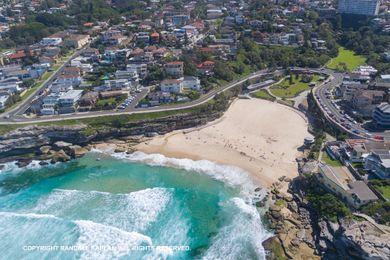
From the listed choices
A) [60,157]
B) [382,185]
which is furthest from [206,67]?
[382,185]

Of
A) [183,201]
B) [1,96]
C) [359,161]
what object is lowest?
[183,201]

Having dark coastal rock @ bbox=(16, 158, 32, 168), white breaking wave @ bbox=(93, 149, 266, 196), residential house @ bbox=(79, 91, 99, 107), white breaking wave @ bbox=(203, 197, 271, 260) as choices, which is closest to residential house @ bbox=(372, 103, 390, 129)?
white breaking wave @ bbox=(93, 149, 266, 196)

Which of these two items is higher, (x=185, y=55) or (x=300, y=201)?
(x=185, y=55)

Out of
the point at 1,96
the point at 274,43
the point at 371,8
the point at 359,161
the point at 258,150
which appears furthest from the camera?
the point at 371,8

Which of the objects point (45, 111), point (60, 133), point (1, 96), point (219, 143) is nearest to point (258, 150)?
point (219, 143)

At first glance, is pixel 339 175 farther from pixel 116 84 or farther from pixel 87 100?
pixel 116 84

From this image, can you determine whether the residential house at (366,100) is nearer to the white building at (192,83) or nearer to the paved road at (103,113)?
the paved road at (103,113)

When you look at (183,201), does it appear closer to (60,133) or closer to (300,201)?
(300,201)
